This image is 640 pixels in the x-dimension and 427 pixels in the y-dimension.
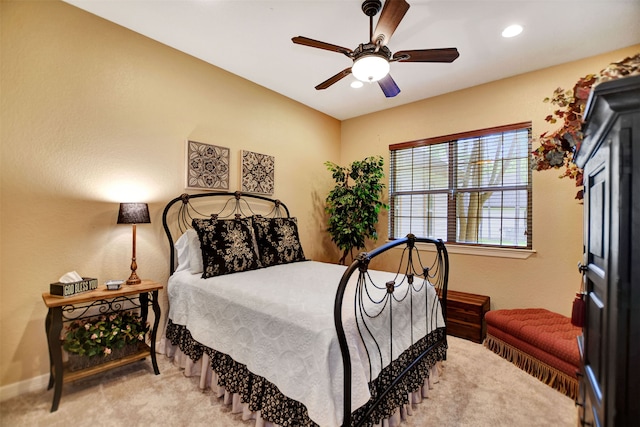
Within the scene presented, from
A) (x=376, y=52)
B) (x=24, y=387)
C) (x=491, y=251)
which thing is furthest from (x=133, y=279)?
(x=491, y=251)

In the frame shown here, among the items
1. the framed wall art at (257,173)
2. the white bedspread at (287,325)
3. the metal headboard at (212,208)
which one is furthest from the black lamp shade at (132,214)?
the framed wall art at (257,173)

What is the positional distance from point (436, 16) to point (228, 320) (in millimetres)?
2884

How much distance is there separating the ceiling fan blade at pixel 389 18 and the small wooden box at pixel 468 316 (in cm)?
277

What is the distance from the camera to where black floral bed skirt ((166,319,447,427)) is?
5.17 feet

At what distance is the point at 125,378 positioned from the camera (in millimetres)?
2314

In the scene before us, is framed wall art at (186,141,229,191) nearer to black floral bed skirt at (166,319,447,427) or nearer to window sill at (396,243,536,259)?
black floral bed skirt at (166,319,447,427)

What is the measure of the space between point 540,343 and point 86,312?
3772mm

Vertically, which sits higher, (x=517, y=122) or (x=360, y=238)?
(x=517, y=122)

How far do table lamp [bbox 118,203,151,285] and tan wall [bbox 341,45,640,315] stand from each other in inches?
139

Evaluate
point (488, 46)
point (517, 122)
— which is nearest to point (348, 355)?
point (488, 46)

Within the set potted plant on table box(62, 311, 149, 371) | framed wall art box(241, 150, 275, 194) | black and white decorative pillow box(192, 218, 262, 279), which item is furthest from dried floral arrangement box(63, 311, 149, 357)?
framed wall art box(241, 150, 275, 194)

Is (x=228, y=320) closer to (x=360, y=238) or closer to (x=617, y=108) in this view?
(x=617, y=108)

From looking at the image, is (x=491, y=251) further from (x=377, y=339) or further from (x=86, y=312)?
(x=86, y=312)

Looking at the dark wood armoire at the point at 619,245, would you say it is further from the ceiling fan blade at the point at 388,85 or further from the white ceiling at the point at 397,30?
the white ceiling at the point at 397,30
